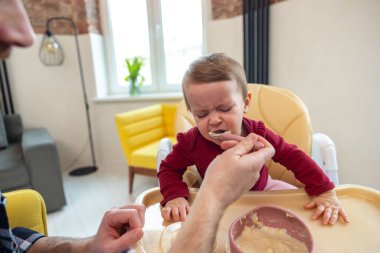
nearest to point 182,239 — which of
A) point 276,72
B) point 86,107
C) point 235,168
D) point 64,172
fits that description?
point 235,168

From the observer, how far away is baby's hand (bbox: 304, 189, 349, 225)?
664 millimetres

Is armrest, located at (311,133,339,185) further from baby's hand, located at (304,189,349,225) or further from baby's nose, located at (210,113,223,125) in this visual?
baby's nose, located at (210,113,223,125)

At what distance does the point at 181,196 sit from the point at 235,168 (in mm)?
325

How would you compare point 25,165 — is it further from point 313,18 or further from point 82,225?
point 313,18

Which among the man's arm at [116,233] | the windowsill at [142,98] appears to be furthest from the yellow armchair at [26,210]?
the windowsill at [142,98]

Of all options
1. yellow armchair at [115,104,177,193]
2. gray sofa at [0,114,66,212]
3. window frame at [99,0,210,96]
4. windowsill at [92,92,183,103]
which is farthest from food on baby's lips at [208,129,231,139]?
window frame at [99,0,210,96]

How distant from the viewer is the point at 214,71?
833mm

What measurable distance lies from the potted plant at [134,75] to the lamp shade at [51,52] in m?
0.76

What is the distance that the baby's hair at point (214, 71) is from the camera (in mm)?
832

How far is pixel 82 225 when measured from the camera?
199cm

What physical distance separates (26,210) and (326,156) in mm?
1194

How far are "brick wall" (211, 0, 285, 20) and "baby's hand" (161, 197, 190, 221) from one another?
212 cm

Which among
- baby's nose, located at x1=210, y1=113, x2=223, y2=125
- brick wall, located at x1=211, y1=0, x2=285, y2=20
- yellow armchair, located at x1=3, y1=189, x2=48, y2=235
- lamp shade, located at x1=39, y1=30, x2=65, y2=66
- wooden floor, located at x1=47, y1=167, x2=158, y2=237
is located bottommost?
wooden floor, located at x1=47, y1=167, x2=158, y2=237

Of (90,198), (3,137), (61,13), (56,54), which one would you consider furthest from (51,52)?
(90,198)
